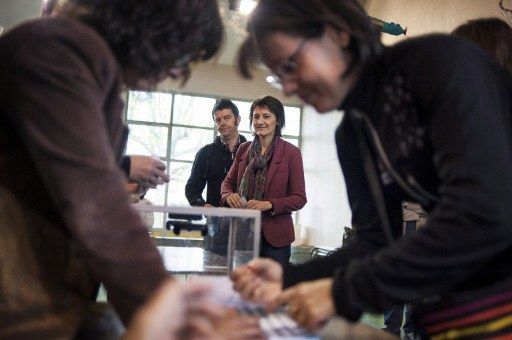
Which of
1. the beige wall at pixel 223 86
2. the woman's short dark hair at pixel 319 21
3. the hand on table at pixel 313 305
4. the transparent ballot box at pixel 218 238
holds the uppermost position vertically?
the beige wall at pixel 223 86

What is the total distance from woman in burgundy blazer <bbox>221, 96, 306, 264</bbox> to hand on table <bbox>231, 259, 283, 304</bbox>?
1.56 meters

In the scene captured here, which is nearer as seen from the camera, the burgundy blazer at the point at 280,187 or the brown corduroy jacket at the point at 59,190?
the brown corduroy jacket at the point at 59,190

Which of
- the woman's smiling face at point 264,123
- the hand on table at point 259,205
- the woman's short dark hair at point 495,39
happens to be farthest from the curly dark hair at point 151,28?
the woman's smiling face at point 264,123

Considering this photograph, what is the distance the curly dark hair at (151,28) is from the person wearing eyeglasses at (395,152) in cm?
16

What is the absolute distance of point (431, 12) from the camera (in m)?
4.23

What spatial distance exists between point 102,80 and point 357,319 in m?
0.48

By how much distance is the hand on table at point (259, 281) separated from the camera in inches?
36.5

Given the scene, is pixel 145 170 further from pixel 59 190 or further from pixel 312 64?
pixel 59 190

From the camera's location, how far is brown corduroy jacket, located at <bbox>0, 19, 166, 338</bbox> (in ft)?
1.77

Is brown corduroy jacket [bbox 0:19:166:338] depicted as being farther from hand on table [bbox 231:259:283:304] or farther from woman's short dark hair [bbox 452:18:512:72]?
woman's short dark hair [bbox 452:18:512:72]

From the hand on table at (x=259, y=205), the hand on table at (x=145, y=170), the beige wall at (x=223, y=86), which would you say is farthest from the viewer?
the beige wall at (x=223, y=86)

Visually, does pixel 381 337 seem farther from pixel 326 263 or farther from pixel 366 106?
pixel 366 106

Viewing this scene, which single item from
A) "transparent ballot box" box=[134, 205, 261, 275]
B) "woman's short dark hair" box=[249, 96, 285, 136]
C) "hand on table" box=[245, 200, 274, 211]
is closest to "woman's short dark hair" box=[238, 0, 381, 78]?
"transparent ballot box" box=[134, 205, 261, 275]

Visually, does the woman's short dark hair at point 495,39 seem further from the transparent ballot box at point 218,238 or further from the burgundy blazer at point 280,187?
the burgundy blazer at point 280,187
